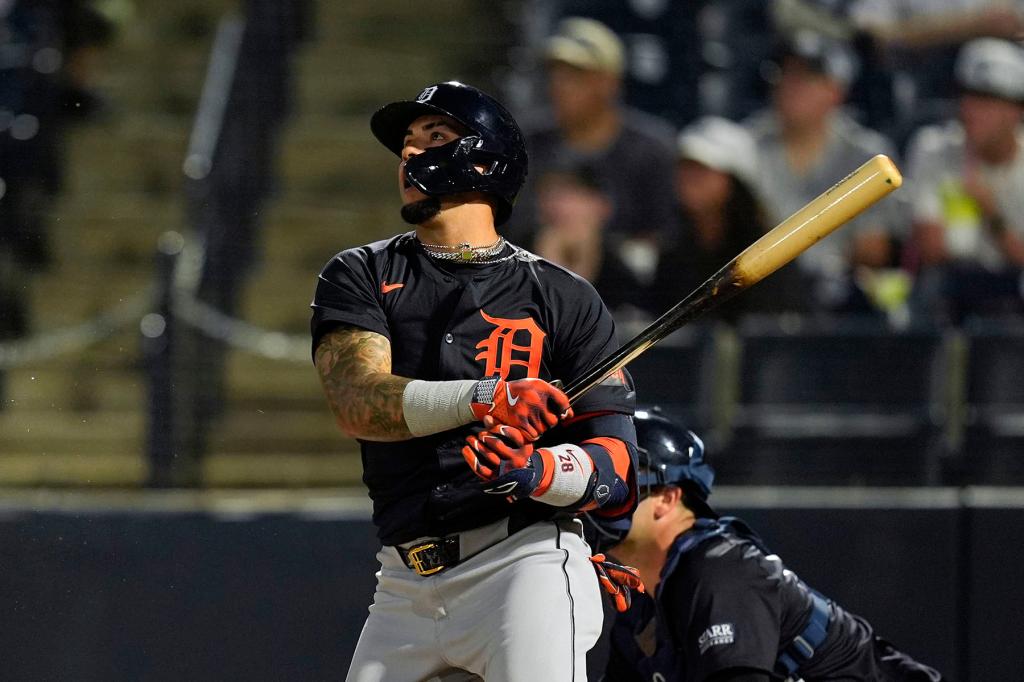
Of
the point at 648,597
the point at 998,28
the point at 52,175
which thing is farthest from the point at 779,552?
the point at 52,175

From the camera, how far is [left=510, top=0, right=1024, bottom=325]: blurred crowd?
630cm

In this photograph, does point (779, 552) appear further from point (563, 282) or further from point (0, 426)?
point (0, 426)

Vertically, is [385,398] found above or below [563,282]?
below

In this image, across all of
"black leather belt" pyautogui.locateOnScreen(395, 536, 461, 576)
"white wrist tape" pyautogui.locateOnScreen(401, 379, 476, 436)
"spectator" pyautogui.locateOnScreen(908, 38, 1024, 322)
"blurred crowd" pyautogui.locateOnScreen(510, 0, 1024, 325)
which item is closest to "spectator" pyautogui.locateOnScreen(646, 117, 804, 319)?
"blurred crowd" pyautogui.locateOnScreen(510, 0, 1024, 325)

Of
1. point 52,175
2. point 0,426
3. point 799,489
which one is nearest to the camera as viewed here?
point 799,489

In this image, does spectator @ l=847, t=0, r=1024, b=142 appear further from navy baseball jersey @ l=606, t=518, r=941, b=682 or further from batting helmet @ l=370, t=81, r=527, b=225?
batting helmet @ l=370, t=81, r=527, b=225

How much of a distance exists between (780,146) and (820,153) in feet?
0.62

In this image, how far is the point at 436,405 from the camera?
264 centimetres

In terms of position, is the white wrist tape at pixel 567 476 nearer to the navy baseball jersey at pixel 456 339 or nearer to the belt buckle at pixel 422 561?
the navy baseball jersey at pixel 456 339

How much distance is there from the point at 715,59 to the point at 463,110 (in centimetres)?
463

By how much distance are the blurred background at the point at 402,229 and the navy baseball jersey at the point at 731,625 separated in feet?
3.99

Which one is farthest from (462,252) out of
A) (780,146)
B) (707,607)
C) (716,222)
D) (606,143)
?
(780,146)

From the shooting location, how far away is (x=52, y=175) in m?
7.57

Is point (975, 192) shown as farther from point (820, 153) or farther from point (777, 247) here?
point (777, 247)
